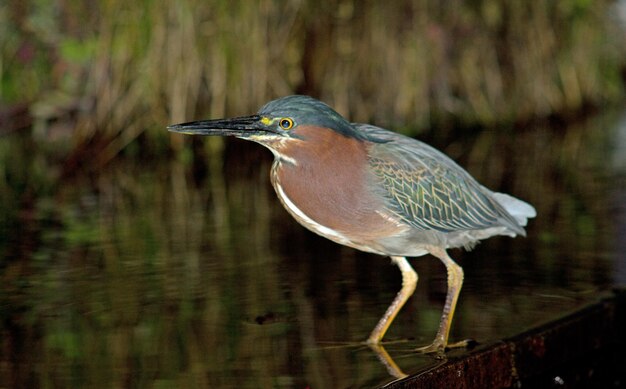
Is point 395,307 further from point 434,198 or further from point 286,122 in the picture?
point 286,122

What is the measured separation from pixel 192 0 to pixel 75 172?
1376mm

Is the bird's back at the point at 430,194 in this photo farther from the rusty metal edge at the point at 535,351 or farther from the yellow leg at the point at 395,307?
the rusty metal edge at the point at 535,351

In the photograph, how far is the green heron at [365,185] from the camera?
3764mm

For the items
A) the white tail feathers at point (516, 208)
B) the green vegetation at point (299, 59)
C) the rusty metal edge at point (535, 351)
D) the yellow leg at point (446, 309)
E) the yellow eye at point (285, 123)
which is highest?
the green vegetation at point (299, 59)

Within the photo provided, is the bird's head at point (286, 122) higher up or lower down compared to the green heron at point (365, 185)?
higher up

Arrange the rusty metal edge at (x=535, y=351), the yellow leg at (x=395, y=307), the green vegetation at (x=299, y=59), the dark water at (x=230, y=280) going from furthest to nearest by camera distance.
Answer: the green vegetation at (x=299, y=59), the yellow leg at (x=395, y=307), the dark water at (x=230, y=280), the rusty metal edge at (x=535, y=351)

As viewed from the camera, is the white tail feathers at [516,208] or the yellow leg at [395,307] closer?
the yellow leg at [395,307]

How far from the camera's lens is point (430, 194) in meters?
4.00

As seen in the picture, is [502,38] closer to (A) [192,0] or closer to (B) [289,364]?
(A) [192,0]

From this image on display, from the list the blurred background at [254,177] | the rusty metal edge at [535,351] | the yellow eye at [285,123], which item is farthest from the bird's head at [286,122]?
→ the rusty metal edge at [535,351]

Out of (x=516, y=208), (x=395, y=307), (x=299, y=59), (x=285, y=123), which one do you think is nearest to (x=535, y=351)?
(x=395, y=307)

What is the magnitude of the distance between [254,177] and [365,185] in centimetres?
401

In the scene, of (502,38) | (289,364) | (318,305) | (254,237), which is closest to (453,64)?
(502,38)

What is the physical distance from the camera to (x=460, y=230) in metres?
4.10
